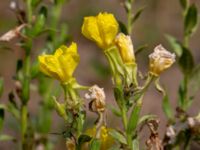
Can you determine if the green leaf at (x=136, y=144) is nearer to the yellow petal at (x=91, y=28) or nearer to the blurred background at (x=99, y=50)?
the yellow petal at (x=91, y=28)

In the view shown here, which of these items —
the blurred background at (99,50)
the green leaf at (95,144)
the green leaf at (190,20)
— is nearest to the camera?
the green leaf at (95,144)

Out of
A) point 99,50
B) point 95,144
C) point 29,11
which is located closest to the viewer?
point 95,144

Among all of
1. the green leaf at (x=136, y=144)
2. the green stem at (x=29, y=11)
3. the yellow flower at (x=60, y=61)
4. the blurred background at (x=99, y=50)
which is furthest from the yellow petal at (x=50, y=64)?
the blurred background at (x=99, y=50)

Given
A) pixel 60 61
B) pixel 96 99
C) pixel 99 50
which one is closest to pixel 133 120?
pixel 96 99

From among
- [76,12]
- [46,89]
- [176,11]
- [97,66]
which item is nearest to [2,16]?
[76,12]

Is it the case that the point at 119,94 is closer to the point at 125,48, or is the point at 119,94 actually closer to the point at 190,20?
the point at 125,48
